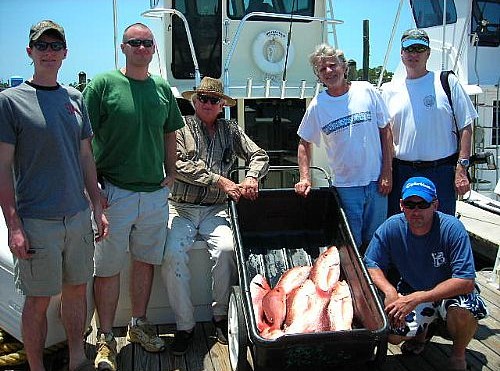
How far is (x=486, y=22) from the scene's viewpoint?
10.3m

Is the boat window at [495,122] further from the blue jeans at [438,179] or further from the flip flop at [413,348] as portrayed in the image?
the flip flop at [413,348]

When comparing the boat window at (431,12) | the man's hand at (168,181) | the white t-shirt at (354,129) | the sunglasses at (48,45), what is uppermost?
the boat window at (431,12)

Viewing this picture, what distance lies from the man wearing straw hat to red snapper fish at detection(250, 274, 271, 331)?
21 centimetres

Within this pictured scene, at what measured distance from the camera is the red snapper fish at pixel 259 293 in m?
3.18

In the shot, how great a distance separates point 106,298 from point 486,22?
961 centimetres

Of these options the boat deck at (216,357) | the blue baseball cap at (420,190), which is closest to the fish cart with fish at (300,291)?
the boat deck at (216,357)

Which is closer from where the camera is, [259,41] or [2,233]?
[2,233]

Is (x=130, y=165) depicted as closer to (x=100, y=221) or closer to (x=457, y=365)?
(x=100, y=221)

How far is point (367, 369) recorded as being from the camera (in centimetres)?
305

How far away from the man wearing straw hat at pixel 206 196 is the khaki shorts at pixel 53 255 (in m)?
0.71

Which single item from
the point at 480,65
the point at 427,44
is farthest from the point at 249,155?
the point at 480,65

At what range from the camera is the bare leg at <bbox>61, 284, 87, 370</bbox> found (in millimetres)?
3023

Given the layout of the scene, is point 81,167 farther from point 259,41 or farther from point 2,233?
point 259,41

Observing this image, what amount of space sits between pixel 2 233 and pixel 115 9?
13.4ft
